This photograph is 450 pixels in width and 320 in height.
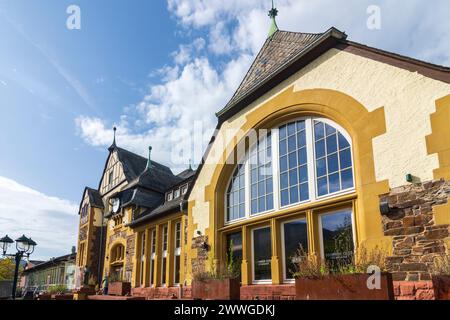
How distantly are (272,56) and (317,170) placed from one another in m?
5.15

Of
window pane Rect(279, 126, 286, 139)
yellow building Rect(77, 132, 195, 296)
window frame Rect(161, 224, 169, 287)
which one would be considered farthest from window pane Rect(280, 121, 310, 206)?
window frame Rect(161, 224, 169, 287)

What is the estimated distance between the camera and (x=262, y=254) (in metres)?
10.9

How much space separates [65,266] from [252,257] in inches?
1131

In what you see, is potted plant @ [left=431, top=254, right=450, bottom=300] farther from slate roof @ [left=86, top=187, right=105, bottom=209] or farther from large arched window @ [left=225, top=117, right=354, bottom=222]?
slate roof @ [left=86, top=187, right=105, bottom=209]

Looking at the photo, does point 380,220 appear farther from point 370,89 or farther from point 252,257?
point 252,257

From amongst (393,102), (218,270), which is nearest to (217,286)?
(218,270)

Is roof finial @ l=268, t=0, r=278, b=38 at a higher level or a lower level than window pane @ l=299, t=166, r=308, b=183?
higher

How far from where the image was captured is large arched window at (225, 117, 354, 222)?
927 centimetres

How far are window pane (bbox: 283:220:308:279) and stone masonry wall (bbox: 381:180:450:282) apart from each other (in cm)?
268

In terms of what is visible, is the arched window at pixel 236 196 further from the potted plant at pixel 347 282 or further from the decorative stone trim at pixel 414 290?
the decorative stone trim at pixel 414 290

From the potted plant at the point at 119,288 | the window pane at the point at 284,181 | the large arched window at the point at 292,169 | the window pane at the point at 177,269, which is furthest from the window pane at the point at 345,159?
the potted plant at the point at 119,288

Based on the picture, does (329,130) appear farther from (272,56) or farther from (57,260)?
(57,260)

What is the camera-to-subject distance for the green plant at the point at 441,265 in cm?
561

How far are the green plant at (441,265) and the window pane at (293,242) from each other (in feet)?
11.7
